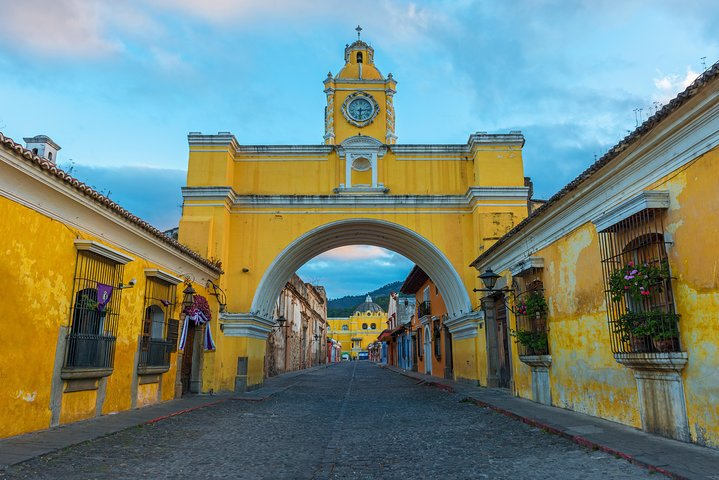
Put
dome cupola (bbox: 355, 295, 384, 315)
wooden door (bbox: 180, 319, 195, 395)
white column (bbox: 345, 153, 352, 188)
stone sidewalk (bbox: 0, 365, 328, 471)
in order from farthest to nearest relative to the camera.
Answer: dome cupola (bbox: 355, 295, 384, 315) → white column (bbox: 345, 153, 352, 188) → wooden door (bbox: 180, 319, 195, 395) → stone sidewalk (bbox: 0, 365, 328, 471)

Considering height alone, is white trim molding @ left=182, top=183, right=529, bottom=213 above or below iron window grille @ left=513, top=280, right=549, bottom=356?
above

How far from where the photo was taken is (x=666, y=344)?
599cm

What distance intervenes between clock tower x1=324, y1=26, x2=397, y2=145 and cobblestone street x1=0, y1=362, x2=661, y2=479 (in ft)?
33.8

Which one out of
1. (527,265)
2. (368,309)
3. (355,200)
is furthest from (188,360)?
(368,309)

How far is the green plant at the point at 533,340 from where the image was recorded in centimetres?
995

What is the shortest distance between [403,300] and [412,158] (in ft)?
101

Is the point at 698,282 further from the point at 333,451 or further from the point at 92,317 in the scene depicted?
the point at 92,317

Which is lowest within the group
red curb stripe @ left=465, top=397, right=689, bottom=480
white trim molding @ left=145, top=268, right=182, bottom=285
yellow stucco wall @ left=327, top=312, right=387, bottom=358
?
red curb stripe @ left=465, top=397, right=689, bottom=480

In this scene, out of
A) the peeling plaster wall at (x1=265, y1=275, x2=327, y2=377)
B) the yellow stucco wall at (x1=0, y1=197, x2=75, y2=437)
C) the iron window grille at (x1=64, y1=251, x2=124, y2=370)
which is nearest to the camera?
the yellow stucco wall at (x1=0, y1=197, x2=75, y2=437)

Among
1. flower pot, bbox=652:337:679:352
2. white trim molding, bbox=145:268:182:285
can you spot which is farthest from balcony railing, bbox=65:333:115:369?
flower pot, bbox=652:337:679:352

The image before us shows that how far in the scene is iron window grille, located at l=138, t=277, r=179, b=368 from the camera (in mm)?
10820

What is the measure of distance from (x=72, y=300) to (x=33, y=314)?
96 centimetres

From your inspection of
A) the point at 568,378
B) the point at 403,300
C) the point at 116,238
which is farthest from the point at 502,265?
the point at 403,300

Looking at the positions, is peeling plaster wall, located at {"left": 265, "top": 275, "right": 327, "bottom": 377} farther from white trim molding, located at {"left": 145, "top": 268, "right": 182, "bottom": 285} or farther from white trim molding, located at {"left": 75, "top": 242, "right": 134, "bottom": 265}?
white trim molding, located at {"left": 75, "top": 242, "right": 134, "bottom": 265}
